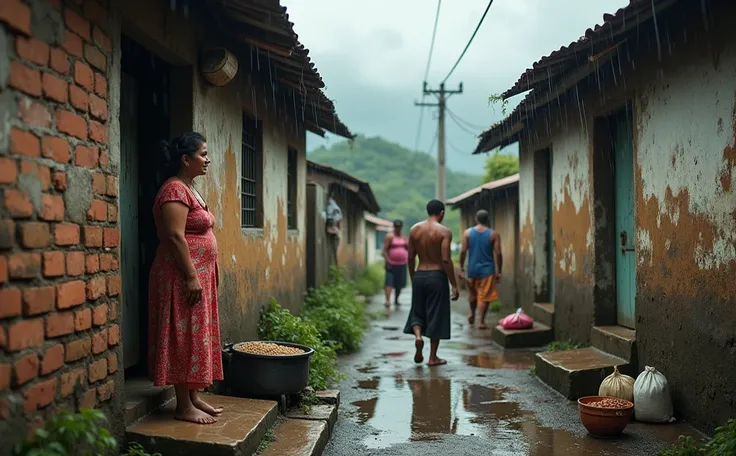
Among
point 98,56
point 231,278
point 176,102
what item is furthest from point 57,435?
point 231,278

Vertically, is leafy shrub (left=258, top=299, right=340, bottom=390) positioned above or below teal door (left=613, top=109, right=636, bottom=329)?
below

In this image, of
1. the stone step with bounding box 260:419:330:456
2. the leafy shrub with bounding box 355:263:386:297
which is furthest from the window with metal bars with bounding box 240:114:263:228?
the leafy shrub with bounding box 355:263:386:297

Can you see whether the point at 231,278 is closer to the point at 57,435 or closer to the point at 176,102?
the point at 176,102

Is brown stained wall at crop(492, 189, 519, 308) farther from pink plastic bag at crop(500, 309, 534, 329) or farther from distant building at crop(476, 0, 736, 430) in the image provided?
distant building at crop(476, 0, 736, 430)

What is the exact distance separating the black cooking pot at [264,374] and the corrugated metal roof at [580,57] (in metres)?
3.44

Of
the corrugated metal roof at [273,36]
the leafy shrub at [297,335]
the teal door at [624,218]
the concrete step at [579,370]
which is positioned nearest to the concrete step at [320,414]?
the leafy shrub at [297,335]

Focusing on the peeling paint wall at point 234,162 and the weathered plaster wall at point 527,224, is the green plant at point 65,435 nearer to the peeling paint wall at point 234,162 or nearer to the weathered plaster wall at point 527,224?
the peeling paint wall at point 234,162

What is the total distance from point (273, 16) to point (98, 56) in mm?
1864

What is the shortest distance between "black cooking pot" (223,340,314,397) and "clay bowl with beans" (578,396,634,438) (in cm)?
216

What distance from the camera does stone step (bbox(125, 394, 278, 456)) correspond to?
4031 millimetres

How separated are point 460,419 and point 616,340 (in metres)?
2.01

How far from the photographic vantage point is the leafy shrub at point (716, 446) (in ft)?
13.5

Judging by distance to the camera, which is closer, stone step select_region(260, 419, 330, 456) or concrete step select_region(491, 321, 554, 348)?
stone step select_region(260, 419, 330, 456)

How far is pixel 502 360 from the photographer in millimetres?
9148
